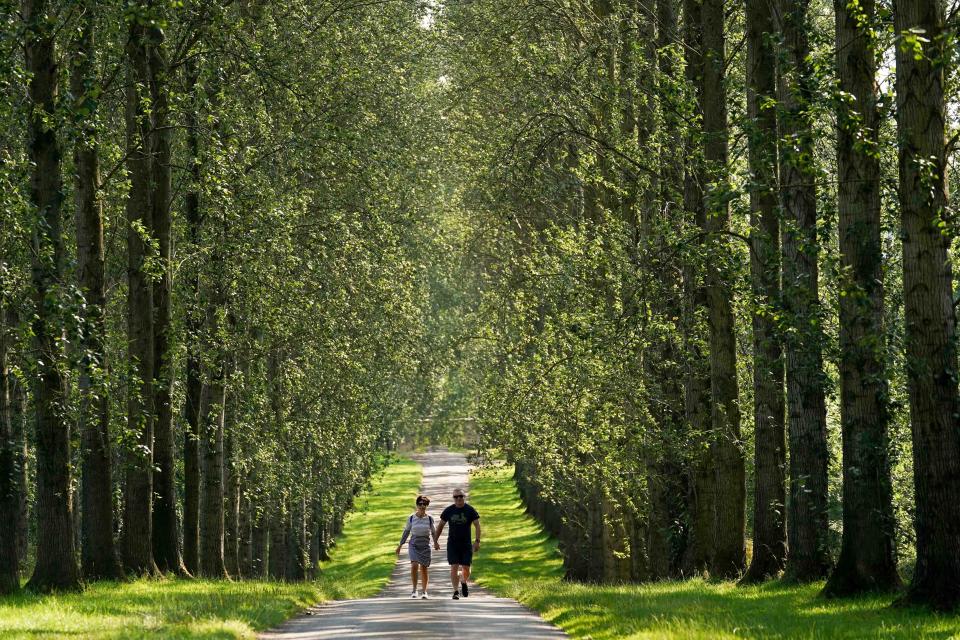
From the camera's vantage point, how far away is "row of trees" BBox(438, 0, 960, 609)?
43.3ft

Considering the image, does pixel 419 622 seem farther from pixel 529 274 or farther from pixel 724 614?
pixel 529 274

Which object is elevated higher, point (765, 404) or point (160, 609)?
point (765, 404)

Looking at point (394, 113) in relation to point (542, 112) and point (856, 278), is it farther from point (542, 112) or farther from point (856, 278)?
point (856, 278)

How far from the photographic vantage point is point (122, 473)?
3634 centimetres

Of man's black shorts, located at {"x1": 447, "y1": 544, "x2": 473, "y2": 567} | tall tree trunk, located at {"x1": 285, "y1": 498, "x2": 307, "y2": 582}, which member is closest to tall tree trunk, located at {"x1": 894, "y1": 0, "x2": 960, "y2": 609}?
man's black shorts, located at {"x1": 447, "y1": 544, "x2": 473, "y2": 567}

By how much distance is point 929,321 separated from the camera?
43.1 ft

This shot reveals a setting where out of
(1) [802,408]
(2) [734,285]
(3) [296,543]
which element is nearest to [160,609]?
(2) [734,285]

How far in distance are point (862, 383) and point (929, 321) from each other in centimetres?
227

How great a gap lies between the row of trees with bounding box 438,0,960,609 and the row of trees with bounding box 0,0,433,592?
3.33 meters

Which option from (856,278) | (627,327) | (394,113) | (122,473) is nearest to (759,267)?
(627,327)

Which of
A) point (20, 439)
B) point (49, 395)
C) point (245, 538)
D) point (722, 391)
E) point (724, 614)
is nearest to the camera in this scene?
point (724, 614)

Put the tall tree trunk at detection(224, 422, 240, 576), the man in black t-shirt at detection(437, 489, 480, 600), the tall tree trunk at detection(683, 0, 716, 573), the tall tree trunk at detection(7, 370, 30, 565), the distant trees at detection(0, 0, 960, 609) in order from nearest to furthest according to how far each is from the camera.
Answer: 1. the distant trees at detection(0, 0, 960, 609)
2. the man in black t-shirt at detection(437, 489, 480, 600)
3. the tall tree trunk at detection(683, 0, 716, 573)
4. the tall tree trunk at detection(7, 370, 30, 565)
5. the tall tree trunk at detection(224, 422, 240, 576)

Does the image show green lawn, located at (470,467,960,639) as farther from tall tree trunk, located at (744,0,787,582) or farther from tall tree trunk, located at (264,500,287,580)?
tall tree trunk, located at (264,500,287,580)

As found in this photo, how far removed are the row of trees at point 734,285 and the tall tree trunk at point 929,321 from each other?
2 centimetres
